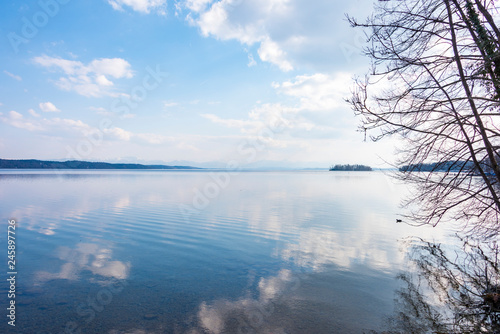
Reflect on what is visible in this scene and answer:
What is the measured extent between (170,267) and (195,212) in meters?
10.9

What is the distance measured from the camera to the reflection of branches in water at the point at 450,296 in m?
6.10

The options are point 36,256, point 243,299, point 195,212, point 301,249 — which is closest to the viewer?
point 243,299

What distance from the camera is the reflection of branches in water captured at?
6102 mm

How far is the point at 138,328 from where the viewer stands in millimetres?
5832

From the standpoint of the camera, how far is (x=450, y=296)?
746 cm

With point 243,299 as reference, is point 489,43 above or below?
above

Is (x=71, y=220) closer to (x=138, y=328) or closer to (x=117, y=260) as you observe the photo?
(x=117, y=260)

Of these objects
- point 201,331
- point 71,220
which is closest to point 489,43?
point 201,331

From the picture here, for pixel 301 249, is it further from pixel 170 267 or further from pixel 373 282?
pixel 170 267

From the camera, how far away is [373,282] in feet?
27.6

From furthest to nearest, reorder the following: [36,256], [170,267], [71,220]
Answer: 1. [71,220]
2. [36,256]
3. [170,267]

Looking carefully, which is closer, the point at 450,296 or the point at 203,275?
the point at 450,296

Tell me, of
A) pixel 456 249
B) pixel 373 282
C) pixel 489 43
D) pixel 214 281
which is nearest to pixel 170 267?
pixel 214 281

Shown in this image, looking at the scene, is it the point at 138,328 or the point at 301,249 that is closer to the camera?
the point at 138,328
